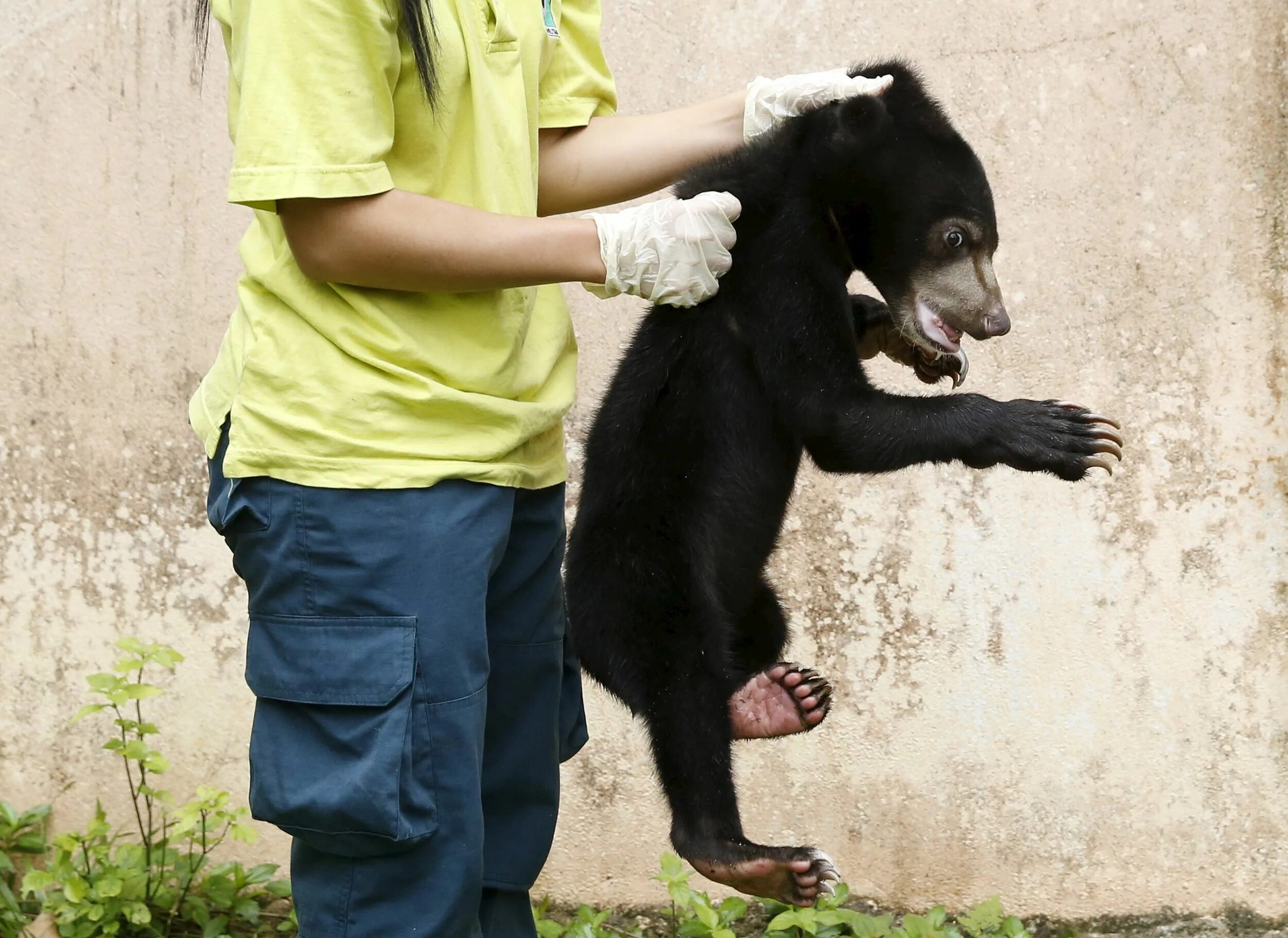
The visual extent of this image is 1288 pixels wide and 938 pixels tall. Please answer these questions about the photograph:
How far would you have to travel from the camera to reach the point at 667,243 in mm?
2195

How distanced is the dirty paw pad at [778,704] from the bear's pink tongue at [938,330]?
661 millimetres

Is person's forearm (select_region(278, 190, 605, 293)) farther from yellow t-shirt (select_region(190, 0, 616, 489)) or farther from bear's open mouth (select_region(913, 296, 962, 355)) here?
bear's open mouth (select_region(913, 296, 962, 355))

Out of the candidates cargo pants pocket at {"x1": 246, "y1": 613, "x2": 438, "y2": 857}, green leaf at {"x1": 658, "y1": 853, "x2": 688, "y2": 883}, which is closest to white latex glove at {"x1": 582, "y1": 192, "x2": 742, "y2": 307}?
cargo pants pocket at {"x1": 246, "y1": 613, "x2": 438, "y2": 857}

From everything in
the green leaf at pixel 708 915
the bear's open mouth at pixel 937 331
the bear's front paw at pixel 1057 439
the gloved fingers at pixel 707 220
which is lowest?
the green leaf at pixel 708 915

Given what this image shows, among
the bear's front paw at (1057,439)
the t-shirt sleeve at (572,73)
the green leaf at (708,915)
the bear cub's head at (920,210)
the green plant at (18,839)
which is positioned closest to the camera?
the bear's front paw at (1057,439)

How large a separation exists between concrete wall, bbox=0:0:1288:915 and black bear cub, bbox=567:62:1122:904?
137 centimetres

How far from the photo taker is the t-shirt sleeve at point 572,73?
2.60 metres

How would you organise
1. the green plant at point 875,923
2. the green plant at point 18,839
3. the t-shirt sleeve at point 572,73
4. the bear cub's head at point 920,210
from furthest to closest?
the green plant at point 18,839, the green plant at point 875,923, the t-shirt sleeve at point 572,73, the bear cub's head at point 920,210

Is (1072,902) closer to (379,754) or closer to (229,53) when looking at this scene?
(379,754)

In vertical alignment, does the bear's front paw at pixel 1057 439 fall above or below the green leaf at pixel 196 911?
above

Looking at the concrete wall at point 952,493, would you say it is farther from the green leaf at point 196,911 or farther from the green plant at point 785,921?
the green leaf at point 196,911

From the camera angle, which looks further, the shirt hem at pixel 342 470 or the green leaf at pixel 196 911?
the green leaf at pixel 196 911

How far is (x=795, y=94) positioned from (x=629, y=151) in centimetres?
35

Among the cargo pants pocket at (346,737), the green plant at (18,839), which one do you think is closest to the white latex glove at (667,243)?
the cargo pants pocket at (346,737)
